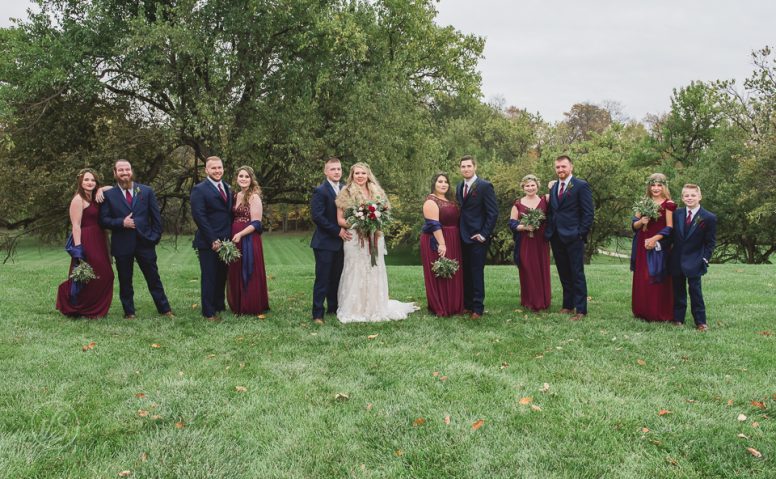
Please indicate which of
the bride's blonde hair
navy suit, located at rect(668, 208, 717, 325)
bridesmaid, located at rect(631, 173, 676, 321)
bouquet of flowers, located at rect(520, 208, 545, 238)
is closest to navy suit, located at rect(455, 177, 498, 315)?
bouquet of flowers, located at rect(520, 208, 545, 238)

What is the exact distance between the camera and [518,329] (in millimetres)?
7172

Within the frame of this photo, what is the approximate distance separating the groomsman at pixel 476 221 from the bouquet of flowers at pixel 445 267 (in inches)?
12.9

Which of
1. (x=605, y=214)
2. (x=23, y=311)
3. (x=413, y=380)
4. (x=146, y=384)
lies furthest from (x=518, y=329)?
(x=605, y=214)

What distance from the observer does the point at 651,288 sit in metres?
7.55

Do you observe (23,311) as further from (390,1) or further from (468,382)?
(390,1)

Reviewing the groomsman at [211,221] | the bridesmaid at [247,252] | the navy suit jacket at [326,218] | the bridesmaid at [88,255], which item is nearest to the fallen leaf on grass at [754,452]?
the navy suit jacket at [326,218]

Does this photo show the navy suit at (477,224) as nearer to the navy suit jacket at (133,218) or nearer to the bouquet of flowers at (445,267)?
the bouquet of flowers at (445,267)

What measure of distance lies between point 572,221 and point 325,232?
12.3 ft

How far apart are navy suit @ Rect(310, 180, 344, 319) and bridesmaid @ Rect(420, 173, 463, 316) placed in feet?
4.47

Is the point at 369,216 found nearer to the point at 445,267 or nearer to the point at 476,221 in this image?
the point at 445,267

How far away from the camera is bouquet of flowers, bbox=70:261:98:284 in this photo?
24.5 ft

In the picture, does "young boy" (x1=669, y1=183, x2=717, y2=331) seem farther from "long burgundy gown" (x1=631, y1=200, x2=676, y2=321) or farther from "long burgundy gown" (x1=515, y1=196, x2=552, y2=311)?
"long burgundy gown" (x1=515, y1=196, x2=552, y2=311)

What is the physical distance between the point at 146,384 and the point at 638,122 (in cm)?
6189

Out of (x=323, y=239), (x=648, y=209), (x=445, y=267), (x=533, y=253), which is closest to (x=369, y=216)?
(x=323, y=239)
